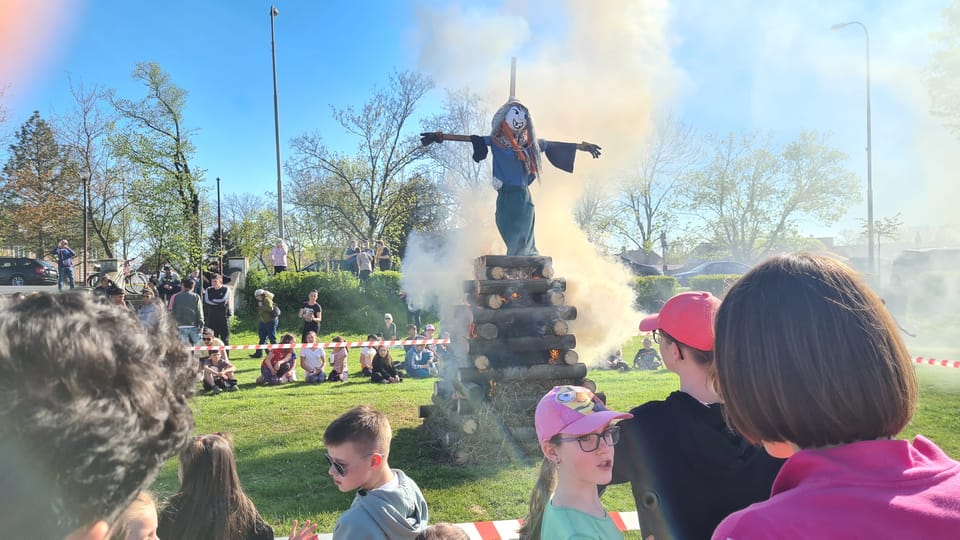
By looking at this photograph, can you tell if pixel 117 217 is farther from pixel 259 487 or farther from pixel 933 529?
pixel 933 529

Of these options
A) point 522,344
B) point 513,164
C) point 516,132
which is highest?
point 516,132

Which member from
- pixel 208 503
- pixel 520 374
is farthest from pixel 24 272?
pixel 208 503

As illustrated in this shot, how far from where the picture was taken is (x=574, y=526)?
1.84 m

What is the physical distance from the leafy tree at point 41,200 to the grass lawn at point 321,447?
23.5 metres

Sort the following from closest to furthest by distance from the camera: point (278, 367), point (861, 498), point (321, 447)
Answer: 1. point (861, 498)
2. point (321, 447)
3. point (278, 367)

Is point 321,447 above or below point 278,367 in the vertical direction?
below

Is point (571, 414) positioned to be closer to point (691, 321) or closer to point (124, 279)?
point (691, 321)

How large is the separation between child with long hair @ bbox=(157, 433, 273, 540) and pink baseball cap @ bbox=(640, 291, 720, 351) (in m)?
1.97

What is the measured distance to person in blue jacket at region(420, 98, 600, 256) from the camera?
6.84 m

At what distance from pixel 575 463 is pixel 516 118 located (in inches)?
215

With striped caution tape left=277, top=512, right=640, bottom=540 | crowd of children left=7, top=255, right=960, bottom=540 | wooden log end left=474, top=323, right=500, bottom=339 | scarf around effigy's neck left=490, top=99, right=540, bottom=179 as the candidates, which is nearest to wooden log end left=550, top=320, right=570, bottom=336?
wooden log end left=474, top=323, right=500, bottom=339

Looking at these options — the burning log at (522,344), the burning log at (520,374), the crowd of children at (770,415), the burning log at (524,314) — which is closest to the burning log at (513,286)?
the burning log at (524,314)

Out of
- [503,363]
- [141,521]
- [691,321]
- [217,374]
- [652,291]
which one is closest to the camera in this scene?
[141,521]

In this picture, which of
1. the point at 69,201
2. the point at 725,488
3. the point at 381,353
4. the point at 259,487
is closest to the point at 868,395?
the point at 725,488
